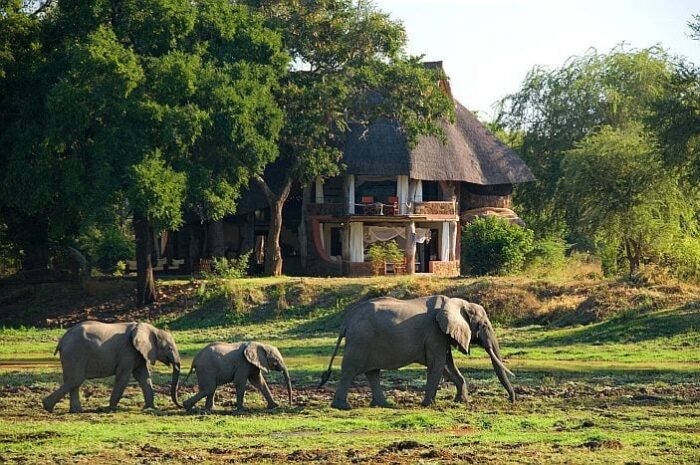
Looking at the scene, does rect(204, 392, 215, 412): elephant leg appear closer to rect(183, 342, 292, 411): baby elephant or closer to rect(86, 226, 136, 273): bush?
rect(183, 342, 292, 411): baby elephant

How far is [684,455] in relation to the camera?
55.5 feet

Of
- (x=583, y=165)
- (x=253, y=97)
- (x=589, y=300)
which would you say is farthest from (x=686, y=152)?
(x=253, y=97)

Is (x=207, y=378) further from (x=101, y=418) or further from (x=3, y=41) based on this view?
(x=3, y=41)

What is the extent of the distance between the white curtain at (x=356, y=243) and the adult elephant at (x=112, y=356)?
115ft

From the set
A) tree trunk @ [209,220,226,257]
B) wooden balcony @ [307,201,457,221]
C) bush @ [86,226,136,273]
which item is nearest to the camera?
tree trunk @ [209,220,226,257]

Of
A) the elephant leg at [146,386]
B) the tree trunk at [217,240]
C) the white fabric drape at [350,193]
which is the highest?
the white fabric drape at [350,193]

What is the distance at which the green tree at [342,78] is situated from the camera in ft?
166

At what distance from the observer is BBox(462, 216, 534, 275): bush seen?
4966 centimetres

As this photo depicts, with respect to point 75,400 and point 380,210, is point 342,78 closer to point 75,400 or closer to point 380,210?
point 380,210

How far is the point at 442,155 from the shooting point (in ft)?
195

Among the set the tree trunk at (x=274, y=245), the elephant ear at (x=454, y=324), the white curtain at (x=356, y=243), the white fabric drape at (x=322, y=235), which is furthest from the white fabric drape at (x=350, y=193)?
the elephant ear at (x=454, y=324)

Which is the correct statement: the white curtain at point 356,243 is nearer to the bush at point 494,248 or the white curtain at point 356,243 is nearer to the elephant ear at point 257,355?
the bush at point 494,248

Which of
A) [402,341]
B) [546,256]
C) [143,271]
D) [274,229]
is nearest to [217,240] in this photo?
[274,229]

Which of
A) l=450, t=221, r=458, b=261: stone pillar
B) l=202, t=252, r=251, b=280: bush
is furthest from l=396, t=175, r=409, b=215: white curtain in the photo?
l=202, t=252, r=251, b=280: bush
